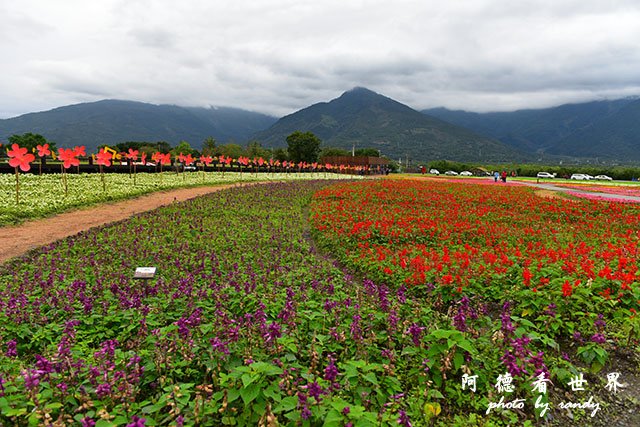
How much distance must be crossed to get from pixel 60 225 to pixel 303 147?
76.1 meters

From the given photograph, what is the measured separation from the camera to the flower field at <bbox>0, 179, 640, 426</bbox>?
2.99m

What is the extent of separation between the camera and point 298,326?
4.64 metres

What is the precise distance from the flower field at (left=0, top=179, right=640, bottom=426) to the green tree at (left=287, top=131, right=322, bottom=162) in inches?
3040

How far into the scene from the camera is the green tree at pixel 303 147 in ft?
285

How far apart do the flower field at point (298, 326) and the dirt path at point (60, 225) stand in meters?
1.19

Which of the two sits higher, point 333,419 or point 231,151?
point 231,151

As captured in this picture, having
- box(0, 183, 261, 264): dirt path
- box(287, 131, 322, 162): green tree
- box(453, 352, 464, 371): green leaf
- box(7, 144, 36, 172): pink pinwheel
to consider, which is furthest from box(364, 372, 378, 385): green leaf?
box(287, 131, 322, 162): green tree

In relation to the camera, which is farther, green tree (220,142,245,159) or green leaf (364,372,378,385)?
green tree (220,142,245,159)

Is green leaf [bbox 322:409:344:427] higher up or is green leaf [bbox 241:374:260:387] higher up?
green leaf [bbox 241:374:260:387]

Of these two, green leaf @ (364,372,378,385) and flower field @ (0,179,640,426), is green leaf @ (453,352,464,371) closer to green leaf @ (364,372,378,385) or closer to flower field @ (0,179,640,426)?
flower field @ (0,179,640,426)

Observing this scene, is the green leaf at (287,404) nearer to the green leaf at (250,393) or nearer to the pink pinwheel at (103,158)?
the green leaf at (250,393)

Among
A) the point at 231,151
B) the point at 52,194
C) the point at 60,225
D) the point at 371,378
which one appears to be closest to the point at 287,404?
the point at 371,378

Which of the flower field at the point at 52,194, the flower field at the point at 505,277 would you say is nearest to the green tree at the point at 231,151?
the flower field at the point at 52,194

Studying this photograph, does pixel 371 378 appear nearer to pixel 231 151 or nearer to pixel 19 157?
pixel 19 157
